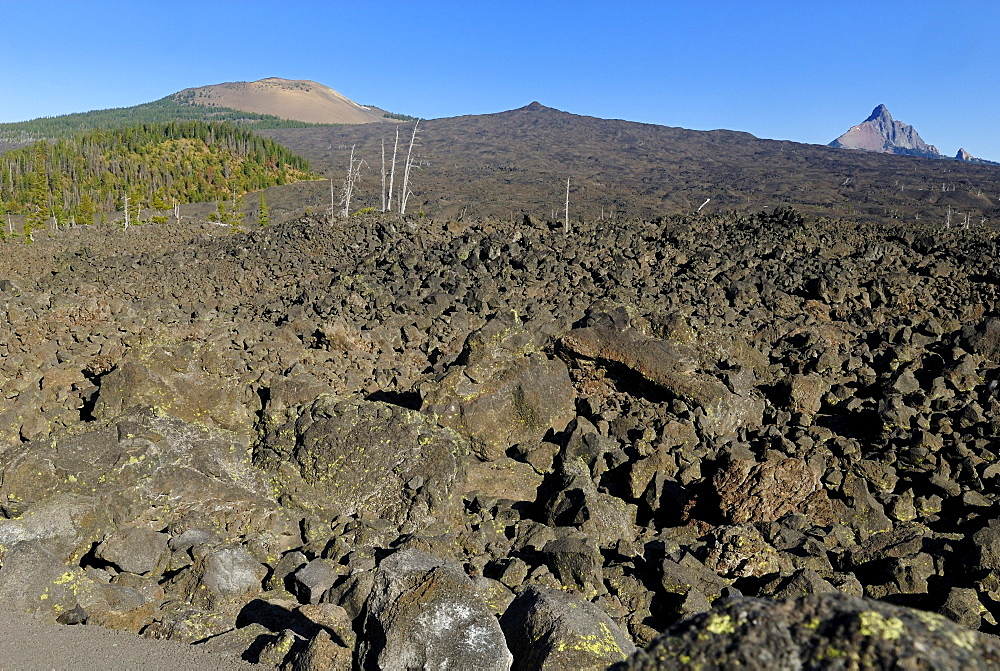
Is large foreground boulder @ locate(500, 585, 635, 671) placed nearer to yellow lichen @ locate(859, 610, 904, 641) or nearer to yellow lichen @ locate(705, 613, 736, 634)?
yellow lichen @ locate(705, 613, 736, 634)

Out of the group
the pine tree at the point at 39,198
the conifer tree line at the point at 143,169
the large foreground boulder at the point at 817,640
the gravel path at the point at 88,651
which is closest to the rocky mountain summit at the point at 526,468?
the large foreground boulder at the point at 817,640

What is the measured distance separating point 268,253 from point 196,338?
9.19m

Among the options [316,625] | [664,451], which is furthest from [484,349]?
[316,625]

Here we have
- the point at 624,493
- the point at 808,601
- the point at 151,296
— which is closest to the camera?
the point at 808,601

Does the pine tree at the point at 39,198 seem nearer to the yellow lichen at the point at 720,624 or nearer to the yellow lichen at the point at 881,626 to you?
the yellow lichen at the point at 720,624

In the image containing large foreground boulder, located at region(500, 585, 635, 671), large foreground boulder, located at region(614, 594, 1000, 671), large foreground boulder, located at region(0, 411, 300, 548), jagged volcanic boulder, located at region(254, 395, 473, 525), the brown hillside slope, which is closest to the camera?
large foreground boulder, located at region(614, 594, 1000, 671)

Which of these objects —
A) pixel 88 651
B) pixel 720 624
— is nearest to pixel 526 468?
pixel 88 651

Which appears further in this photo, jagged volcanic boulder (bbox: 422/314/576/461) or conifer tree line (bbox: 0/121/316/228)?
conifer tree line (bbox: 0/121/316/228)

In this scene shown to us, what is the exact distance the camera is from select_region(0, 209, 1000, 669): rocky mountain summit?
5.20 metres

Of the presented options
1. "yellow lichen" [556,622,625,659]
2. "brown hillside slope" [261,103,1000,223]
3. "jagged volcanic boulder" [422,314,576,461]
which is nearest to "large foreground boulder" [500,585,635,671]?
"yellow lichen" [556,622,625,659]

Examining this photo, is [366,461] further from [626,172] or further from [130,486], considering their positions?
[626,172]

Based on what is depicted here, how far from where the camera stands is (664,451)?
32.7 feet

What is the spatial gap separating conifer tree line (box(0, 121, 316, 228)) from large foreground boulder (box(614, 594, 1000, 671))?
2850 inches

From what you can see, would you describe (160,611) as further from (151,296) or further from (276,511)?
(151,296)
